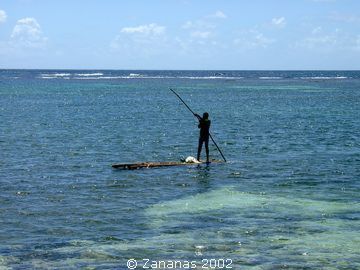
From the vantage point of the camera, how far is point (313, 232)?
1541 cm

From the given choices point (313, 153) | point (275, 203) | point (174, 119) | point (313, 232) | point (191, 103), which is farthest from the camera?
point (191, 103)

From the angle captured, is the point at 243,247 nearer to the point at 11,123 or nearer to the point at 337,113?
the point at 11,123

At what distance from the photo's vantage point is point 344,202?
19031 millimetres

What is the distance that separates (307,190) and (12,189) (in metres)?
10.2

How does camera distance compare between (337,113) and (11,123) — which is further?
(337,113)

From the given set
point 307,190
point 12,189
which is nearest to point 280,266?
point 307,190

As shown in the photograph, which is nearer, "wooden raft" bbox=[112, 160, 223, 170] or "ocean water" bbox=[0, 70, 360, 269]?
"ocean water" bbox=[0, 70, 360, 269]

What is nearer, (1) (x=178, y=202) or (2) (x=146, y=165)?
(1) (x=178, y=202)

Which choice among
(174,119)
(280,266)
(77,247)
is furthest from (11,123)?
(280,266)

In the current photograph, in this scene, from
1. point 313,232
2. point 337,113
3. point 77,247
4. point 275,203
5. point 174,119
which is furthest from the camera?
point 337,113

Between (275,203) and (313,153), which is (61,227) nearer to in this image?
(275,203)

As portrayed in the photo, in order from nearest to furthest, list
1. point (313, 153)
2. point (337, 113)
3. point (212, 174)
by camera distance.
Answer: point (212, 174), point (313, 153), point (337, 113)

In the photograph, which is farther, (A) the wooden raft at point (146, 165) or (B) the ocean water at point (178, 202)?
(A) the wooden raft at point (146, 165)

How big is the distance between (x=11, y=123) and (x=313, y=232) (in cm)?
3644
